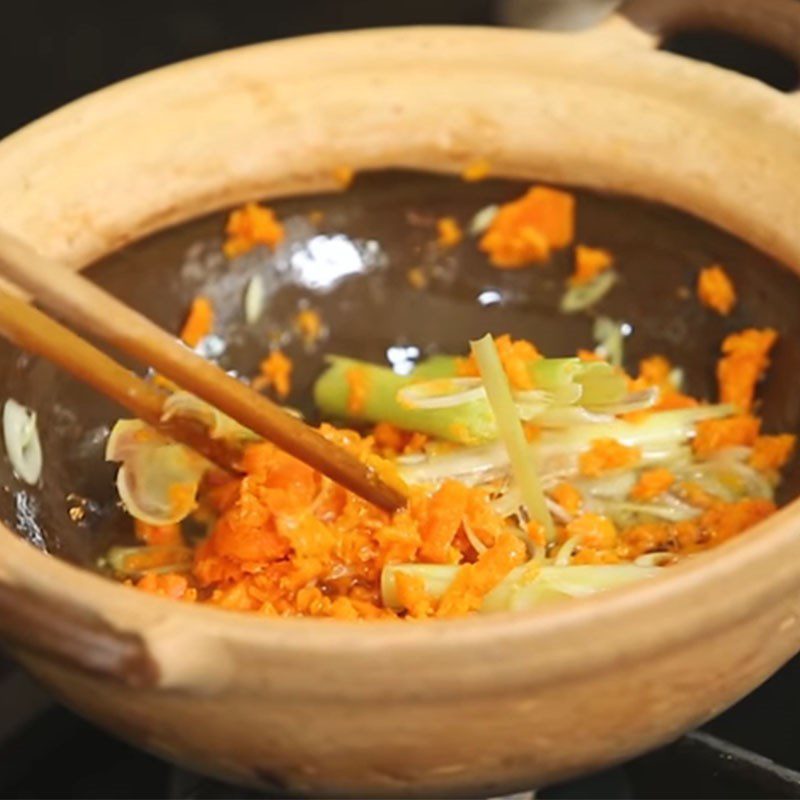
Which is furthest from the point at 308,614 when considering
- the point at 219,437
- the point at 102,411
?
the point at 102,411

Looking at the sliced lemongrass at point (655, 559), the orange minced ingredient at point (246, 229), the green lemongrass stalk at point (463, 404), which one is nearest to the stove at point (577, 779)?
the sliced lemongrass at point (655, 559)

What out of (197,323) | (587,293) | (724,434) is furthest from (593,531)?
(197,323)

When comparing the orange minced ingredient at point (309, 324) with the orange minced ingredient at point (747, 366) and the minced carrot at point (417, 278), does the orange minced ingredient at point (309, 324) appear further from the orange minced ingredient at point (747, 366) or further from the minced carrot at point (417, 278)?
the orange minced ingredient at point (747, 366)

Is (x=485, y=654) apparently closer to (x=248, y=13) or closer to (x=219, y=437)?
(x=219, y=437)

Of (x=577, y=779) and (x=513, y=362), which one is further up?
(x=513, y=362)

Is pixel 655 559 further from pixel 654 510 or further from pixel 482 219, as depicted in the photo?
pixel 482 219
